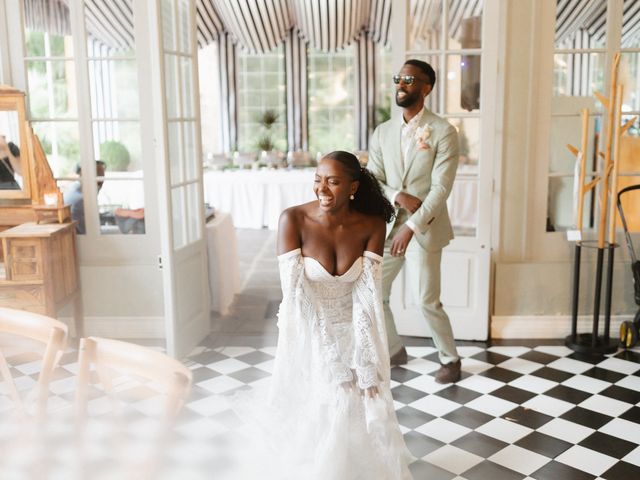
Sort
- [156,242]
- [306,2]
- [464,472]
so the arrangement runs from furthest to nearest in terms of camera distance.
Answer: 1. [306,2]
2. [156,242]
3. [464,472]

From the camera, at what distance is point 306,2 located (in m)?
11.7

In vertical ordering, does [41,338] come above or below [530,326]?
above

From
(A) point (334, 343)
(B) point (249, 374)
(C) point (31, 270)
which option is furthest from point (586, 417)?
(C) point (31, 270)

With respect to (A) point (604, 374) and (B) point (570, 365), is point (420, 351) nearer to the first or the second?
(B) point (570, 365)

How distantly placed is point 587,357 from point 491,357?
625mm

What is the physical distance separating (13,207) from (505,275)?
11.0 feet

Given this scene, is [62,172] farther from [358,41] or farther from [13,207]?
[358,41]

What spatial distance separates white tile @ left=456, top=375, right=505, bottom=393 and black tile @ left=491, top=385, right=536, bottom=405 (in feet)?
0.14

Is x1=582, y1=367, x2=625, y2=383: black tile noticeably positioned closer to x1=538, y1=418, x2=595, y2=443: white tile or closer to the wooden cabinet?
x1=538, y1=418, x2=595, y2=443: white tile

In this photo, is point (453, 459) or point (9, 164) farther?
point (9, 164)

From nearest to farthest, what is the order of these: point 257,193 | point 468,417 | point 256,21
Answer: point 468,417 → point 257,193 → point 256,21

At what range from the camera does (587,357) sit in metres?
4.60

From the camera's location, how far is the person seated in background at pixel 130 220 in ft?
16.1

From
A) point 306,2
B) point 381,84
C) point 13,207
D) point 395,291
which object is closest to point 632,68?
point 395,291
